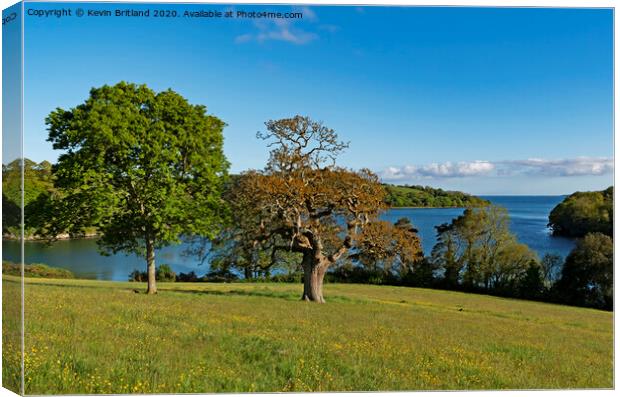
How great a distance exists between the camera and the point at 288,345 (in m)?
10.7

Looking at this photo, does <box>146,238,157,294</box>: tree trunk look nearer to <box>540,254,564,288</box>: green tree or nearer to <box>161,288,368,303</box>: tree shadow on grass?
<box>161,288,368,303</box>: tree shadow on grass

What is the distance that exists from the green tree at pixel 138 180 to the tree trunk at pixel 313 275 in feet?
9.60

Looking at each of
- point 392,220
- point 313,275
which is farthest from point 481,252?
point 313,275

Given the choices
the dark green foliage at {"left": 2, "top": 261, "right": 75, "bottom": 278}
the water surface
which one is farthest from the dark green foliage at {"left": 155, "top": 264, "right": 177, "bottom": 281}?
the dark green foliage at {"left": 2, "top": 261, "right": 75, "bottom": 278}

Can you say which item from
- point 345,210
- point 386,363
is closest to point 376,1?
point 345,210

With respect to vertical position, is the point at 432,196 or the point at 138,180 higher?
the point at 138,180

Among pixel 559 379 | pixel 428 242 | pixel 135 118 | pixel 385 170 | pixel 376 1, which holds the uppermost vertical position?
pixel 376 1

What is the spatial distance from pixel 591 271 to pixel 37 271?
12857mm

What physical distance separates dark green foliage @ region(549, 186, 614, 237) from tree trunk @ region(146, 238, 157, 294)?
376 inches

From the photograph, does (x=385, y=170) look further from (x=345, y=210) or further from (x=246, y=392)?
(x=246, y=392)

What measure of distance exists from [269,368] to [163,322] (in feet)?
8.60

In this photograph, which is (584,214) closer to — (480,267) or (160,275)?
(480,267)

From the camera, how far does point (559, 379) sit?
1080cm

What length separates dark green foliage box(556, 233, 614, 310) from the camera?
1212cm
